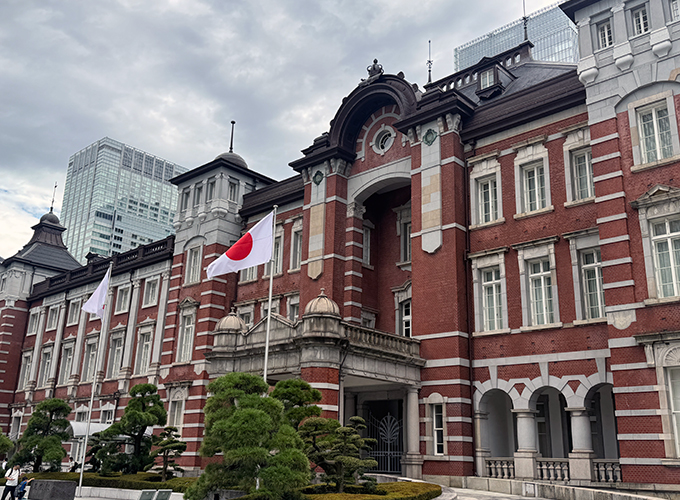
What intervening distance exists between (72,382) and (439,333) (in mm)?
26935

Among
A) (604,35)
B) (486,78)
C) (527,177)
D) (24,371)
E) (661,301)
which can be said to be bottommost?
(661,301)

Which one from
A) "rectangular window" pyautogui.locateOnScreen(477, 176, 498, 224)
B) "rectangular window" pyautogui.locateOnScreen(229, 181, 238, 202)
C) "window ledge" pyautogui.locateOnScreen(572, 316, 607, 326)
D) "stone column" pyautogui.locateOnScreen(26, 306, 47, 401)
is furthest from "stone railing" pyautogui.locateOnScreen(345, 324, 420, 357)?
"stone column" pyautogui.locateOnScreen(26, 306, 47, 401)

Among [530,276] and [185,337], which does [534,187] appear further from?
[185,337]

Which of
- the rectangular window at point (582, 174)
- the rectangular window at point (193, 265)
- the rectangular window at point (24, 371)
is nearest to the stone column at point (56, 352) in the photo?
the rectangular window at point (24, 371)

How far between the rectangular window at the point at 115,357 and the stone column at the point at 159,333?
380 centimetres

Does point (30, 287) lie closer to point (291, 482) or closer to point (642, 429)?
point (291, 482)

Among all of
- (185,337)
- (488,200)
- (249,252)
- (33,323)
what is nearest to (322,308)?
(249,252)

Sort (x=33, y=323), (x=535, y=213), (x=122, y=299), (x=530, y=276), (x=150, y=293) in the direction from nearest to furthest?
(x=530, y=276), (x=535, y=213), (x=150, y=293), (x=122, y=299), (x=33, y=323)

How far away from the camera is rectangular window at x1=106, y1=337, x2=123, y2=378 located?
1491 inches

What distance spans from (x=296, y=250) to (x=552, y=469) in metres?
15.0

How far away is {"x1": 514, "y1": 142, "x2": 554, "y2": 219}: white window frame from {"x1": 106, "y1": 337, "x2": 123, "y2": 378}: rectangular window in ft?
82.8

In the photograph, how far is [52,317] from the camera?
45.5m

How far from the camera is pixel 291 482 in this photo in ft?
45.7

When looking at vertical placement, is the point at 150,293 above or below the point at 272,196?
below
